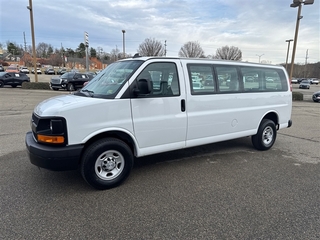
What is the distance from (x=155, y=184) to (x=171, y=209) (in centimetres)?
75

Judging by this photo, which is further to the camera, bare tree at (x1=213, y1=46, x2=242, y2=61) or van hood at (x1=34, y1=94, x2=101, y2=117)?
bare tree at (x1=213, y1=46, x2=242, y2=61)

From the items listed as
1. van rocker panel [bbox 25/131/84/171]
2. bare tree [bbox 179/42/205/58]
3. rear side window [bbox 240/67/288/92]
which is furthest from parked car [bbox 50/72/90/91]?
bare tree [bbox 179/42/205/58]

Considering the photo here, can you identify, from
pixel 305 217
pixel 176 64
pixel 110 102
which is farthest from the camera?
pixel 176 64

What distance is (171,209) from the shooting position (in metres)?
3.02

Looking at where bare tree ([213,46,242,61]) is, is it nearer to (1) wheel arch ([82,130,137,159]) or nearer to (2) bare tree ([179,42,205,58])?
(2) bare tree ([179,42,205,58])

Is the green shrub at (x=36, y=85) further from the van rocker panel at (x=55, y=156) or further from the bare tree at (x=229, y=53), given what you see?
the bare tree at (x=229, y=53)

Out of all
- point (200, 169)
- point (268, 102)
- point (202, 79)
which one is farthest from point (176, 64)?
point (268, 102)

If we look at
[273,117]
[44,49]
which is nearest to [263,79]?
[273,117]

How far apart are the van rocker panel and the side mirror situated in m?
1.15

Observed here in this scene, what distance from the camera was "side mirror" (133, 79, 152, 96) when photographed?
347 cm

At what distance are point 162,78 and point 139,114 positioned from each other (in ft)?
2.56

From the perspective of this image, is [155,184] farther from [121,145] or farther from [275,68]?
[275,68]

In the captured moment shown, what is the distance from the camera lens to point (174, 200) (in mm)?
3242

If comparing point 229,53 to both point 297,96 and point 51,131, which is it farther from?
point 51,131
